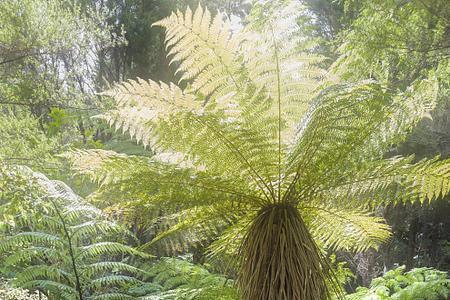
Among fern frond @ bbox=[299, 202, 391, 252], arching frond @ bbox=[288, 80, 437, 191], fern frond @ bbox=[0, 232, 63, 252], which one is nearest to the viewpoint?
arching frond @ bbox=[288, 80, 437, 191]

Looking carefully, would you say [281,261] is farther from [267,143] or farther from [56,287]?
[56,287]

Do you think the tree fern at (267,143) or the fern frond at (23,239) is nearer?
the tree fern at (267,143)

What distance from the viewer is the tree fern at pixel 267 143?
1473 millimetres

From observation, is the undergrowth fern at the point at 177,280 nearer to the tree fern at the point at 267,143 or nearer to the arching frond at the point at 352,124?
the tree fern at the point at 267,143

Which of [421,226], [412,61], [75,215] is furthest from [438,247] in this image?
[75,215]

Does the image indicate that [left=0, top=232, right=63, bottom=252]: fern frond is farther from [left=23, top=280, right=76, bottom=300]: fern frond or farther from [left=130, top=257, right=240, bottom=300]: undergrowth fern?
[left=130, top=257, right=240, bottom=300]: undergrowth fern

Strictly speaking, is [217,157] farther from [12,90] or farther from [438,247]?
[438,247]

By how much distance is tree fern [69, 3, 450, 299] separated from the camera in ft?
4.83

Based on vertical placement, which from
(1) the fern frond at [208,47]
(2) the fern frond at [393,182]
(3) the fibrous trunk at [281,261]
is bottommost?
(3) the fibrous trunk at [281,261]

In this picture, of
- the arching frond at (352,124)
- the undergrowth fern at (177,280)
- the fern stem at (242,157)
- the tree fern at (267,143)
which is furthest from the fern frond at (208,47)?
the undergrowth fern at (177,280)

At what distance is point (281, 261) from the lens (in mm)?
1473

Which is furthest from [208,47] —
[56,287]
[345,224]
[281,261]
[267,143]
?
[56,287]

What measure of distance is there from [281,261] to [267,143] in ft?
1.25

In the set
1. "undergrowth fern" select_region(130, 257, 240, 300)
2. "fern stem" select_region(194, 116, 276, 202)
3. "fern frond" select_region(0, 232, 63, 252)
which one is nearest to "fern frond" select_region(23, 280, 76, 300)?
"fern frond" select_region(0, 232, 63, 252)
